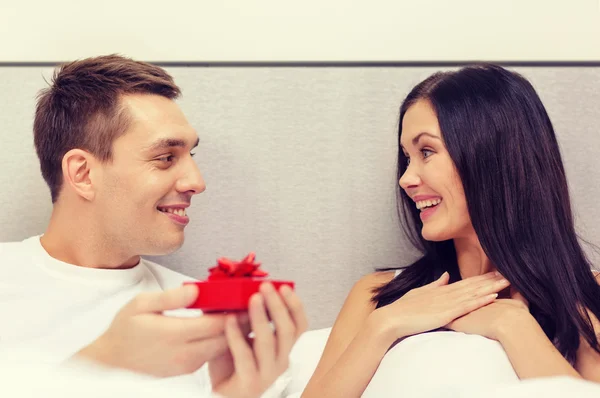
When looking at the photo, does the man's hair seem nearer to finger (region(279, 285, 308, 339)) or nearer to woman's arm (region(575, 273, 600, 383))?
finger (region(279, 285, 308, 339))

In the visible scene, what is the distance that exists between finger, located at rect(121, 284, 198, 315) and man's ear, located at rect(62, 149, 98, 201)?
0.46 metres

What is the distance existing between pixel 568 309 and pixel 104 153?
0.96 meters

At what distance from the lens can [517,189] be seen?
4.03 feet

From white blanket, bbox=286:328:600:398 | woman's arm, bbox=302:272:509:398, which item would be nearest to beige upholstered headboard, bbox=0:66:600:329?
woman's arm, bbox=302:272:509:398

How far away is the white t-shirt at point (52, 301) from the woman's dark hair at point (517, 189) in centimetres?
64

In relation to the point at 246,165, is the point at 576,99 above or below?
above

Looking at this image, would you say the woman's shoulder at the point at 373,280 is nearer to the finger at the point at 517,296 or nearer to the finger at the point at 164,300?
the finger at the point at 517,296

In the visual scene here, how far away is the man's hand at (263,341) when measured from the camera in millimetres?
797

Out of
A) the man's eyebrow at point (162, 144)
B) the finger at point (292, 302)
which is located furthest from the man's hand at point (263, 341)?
the man's eyebrow at point (162, 144)

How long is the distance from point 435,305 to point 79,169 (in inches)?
29.8
